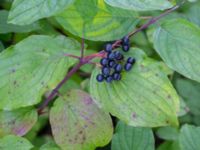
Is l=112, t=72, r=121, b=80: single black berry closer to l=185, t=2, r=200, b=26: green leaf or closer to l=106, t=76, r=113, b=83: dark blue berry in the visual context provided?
l=106, t=76, r=113, b=83: dark blue berry

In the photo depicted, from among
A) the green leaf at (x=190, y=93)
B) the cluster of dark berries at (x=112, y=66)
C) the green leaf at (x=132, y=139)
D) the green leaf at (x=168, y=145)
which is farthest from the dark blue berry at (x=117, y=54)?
the green leaf at (x=190, y=93)

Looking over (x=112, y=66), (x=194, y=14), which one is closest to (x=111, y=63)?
(x=112, y=66)

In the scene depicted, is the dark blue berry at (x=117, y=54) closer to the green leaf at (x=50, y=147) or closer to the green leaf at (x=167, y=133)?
the green leaf at (x=50, y=147)

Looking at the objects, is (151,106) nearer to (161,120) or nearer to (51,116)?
(161,120)

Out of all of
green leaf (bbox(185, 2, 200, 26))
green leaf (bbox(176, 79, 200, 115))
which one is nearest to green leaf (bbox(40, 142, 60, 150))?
green leaf (bbox(176, 79, 200, 115))

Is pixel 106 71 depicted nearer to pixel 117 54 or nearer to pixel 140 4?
pixel 117 54

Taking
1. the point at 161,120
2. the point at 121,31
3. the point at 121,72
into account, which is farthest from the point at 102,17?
the point at 161,120
